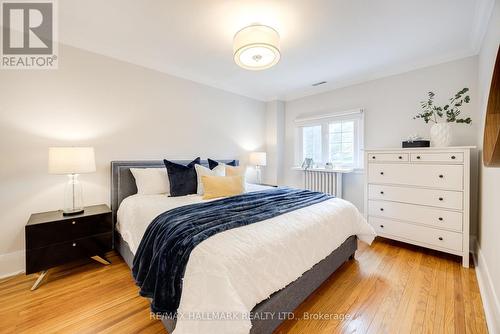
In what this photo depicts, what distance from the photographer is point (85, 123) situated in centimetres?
244

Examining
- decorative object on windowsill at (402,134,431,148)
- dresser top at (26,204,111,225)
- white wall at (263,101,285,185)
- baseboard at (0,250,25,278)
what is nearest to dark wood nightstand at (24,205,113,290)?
dresser top at (26,204,111,225)

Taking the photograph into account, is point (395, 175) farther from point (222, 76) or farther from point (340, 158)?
point (222, 76)

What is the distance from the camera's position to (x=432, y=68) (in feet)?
9.24

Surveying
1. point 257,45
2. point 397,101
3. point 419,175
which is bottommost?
point 419,175

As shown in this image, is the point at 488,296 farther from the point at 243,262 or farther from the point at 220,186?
the point at 220,186

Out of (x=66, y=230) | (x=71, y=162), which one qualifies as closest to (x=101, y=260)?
(x=66, y=230)

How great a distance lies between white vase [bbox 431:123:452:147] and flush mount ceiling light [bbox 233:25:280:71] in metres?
2.03

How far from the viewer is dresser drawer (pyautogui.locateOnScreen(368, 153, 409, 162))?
259 centimetres

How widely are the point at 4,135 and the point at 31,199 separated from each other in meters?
0.65

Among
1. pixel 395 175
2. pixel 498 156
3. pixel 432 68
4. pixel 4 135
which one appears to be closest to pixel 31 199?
pixel 4 135

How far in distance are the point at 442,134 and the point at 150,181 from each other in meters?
3.43

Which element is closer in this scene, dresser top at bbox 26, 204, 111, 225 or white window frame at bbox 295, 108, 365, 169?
dresser top at bbox 26, 204, 111, 225

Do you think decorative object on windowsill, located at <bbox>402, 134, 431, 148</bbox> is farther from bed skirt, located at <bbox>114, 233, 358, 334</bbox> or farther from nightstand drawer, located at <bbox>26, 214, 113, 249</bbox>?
nightstand drawer, located at <bbox>26, 214, 113, 249</bbox>

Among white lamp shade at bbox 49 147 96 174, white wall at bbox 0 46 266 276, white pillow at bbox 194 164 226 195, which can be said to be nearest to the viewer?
white lamp shade at bbox 49 147 96 174
